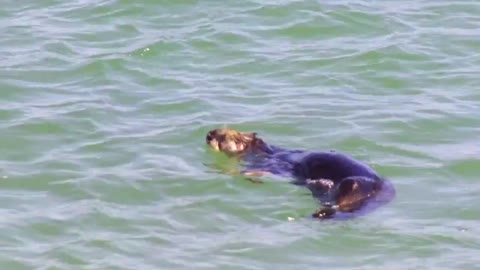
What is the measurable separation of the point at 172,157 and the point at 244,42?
3.50 m

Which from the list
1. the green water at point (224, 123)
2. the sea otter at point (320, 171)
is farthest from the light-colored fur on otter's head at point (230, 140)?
the green water at point (224, 123)

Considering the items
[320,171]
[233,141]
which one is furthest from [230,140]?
[320,171]

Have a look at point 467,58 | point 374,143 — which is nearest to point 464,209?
point 374,143

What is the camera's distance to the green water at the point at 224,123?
926 cm

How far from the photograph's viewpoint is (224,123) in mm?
11922

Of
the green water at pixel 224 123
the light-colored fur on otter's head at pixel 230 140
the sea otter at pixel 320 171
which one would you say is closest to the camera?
the green water at pixel 224 123

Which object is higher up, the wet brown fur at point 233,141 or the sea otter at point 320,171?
the wet brown fur at point 233,141

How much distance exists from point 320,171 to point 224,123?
5.88 ft

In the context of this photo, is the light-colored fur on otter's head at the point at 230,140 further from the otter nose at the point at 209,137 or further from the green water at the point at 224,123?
the green water at the point at 224,123

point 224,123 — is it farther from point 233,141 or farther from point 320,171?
point 320,171

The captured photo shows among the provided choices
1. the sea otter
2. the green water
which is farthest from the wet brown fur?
the green water

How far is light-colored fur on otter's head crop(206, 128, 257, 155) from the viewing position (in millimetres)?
11070

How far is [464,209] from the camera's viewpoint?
994 centimetres

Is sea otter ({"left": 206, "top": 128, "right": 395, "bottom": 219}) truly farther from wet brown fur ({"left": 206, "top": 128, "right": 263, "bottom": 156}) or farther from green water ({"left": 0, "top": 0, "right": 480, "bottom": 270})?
green water ({"left": 0, "top": 0, "right": 480, "bottom": 270})
